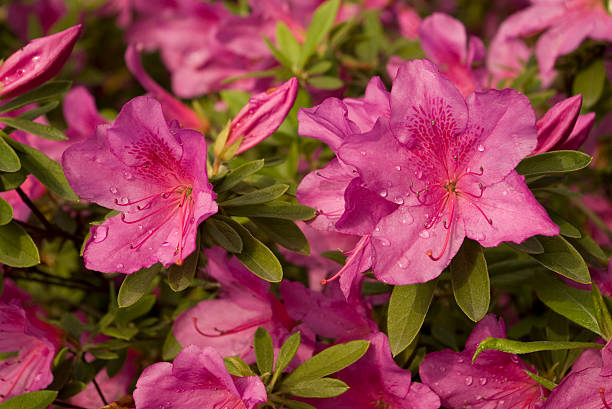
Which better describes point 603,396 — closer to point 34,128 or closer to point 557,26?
point 557,26

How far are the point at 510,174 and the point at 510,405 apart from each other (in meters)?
0.36

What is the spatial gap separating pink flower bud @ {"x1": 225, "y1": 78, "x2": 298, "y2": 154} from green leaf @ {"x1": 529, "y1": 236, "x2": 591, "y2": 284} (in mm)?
440

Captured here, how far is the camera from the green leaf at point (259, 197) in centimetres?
103

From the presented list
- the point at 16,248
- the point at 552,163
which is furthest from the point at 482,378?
the point at 16,248

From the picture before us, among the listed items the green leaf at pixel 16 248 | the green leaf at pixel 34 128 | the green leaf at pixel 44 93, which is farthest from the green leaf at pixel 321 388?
the green leaf at pixel 44 93

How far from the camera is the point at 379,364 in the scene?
1.00 meters

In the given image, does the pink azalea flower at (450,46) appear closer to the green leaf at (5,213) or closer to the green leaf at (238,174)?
the green leaf at (238,174)

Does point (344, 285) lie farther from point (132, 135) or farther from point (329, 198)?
point (132, 135)

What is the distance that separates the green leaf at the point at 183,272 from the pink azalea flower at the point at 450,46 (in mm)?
645

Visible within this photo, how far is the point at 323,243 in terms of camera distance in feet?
4.00

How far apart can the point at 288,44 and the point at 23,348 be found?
806 millimetres

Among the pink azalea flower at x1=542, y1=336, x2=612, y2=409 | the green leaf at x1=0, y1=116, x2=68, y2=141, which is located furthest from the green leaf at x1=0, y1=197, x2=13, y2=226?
the pink azalea flower at x1=542, y1=336, x2=612, y2=409

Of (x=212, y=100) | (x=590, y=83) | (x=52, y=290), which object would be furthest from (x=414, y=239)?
(x=52, y=290)

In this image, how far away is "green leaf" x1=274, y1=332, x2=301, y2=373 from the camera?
1.00 m
